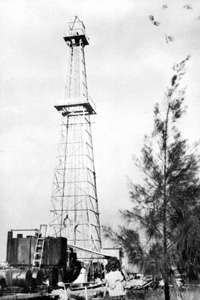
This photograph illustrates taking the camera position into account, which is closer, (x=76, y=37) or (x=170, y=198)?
(x=170, y=198)

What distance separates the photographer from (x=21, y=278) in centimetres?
1418

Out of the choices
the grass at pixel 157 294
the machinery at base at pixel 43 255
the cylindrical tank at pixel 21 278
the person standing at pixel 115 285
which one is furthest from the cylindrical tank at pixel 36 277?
the person standing at pixel 115 285

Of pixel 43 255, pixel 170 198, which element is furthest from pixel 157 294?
pixel 43 255

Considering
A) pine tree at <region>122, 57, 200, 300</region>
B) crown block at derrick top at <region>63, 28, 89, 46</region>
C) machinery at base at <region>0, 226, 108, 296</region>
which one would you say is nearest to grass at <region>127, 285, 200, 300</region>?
pine tree at <region>122, 57, 200, 300</region>

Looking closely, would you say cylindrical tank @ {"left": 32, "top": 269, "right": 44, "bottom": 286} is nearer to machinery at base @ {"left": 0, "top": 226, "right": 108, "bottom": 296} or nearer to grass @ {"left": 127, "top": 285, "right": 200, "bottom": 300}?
machinery at base @ {"left": 0, "top": 226, "right": 108, "bottom": 296}

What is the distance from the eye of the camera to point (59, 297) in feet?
45.7

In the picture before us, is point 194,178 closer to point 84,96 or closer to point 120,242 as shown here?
point 120,242

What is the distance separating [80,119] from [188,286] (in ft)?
74.4

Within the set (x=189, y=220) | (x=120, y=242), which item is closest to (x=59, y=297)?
(x=120, y=242)

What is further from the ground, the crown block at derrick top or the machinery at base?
the crown block at derrick top

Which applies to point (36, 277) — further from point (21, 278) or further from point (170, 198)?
point (170, 198)

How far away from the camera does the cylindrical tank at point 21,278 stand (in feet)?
46.2

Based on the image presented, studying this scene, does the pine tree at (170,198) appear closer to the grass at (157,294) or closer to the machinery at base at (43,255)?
the grass at (157,294)

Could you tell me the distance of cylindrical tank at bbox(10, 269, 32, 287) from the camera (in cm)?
1407
